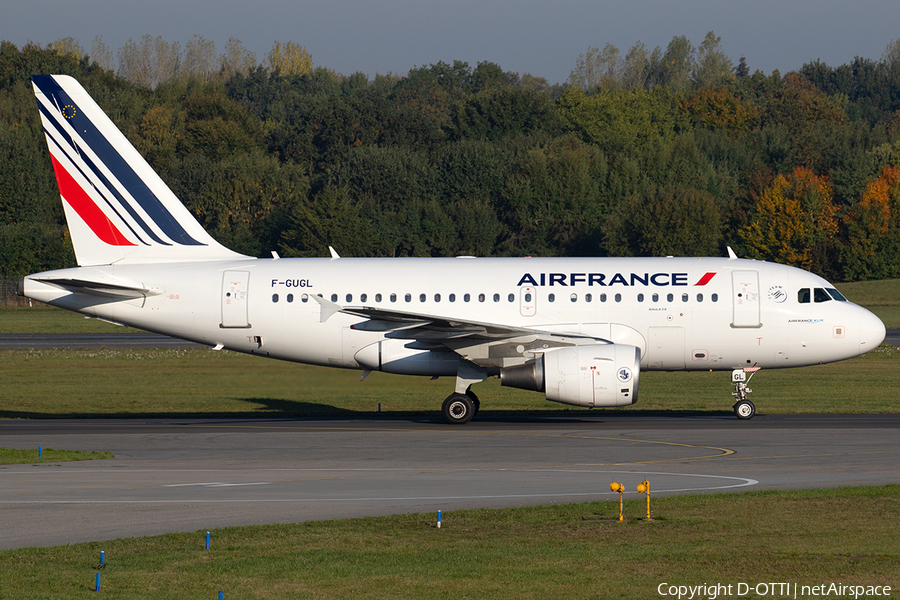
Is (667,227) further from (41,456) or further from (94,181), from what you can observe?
(41,456)

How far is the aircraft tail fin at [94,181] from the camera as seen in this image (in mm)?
33469

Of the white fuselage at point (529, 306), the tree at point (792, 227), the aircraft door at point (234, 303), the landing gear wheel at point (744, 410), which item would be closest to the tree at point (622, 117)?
the tree at point (792, 227)

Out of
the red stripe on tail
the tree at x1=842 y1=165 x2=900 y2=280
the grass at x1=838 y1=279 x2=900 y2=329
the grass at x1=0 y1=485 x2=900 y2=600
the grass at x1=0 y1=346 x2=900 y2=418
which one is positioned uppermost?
the tree at x1=842 y1=165 x2=900 y2=280

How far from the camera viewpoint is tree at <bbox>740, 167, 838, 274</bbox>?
107000mm

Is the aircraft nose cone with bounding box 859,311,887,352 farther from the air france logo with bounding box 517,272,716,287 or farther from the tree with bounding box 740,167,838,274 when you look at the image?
the tree with bounding box 740,167,838,274

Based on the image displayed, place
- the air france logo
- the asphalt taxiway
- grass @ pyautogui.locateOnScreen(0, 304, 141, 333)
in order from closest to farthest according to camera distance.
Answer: the asphalt taxiway → the air france logo → grass @ pyautogui.locateOnScreen(0, 304, 141, 333)

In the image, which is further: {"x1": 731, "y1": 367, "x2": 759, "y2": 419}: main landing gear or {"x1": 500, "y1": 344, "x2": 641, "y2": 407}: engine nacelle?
{"x1": 731, "y1": 367, "x2": 759, "y2": 419}: main landing gear

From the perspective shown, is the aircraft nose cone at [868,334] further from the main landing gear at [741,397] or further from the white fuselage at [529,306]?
the main landing gear at [741,397]

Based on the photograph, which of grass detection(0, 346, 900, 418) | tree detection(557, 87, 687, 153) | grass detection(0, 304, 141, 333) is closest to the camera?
grass detection(0, 346, 900, 418)

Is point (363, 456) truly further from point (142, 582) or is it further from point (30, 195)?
point (30, 195)

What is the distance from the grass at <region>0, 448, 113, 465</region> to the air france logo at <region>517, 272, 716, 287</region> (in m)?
13.1

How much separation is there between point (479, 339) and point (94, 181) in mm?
12705

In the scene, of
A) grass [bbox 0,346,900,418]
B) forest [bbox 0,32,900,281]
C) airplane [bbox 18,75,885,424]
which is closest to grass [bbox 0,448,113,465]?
airplane [bbox 18,75,885,424]

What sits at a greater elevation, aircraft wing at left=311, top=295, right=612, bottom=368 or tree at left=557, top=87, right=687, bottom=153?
tree at left=557, top=87, right=687, bottom=153
